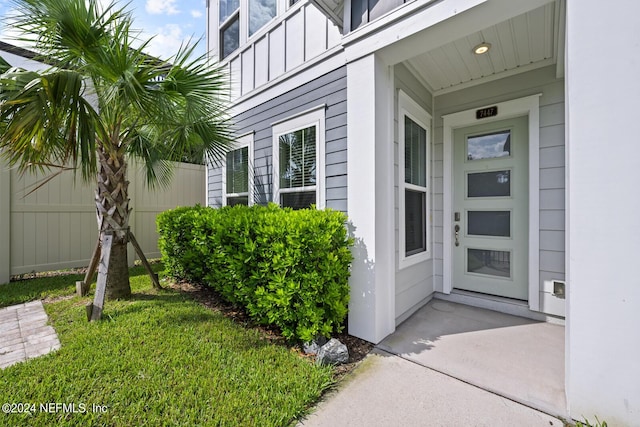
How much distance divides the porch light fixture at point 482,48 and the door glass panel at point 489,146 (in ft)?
3.59

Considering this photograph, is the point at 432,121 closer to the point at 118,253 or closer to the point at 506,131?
the point at 506,131

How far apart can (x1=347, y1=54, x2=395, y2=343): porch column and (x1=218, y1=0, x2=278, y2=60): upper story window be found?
2.50 m

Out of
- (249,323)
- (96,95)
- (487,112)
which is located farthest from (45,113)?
(487,112)

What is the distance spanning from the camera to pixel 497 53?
2.95 meters

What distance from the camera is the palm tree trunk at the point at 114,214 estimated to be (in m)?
3.37

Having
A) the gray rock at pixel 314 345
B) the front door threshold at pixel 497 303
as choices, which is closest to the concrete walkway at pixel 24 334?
Answer: the gray rock at pixel 314 345

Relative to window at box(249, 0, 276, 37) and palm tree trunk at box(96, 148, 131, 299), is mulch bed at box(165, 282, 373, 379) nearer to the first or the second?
palm tree trunk at box(96, 148, 131, 299)

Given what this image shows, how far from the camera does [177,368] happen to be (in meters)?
2.13

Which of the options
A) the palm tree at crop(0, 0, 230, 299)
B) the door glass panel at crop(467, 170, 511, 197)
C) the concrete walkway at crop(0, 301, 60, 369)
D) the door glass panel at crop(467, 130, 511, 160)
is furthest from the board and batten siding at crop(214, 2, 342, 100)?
the concrete walkway at crop(0, 301, 60, 369)

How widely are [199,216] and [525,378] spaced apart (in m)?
3.97

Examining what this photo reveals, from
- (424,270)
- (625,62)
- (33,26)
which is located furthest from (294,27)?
(424,270)

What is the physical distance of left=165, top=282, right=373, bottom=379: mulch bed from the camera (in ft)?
7.99

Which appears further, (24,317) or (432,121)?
(432,121)

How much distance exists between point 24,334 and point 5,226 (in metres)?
3.11
